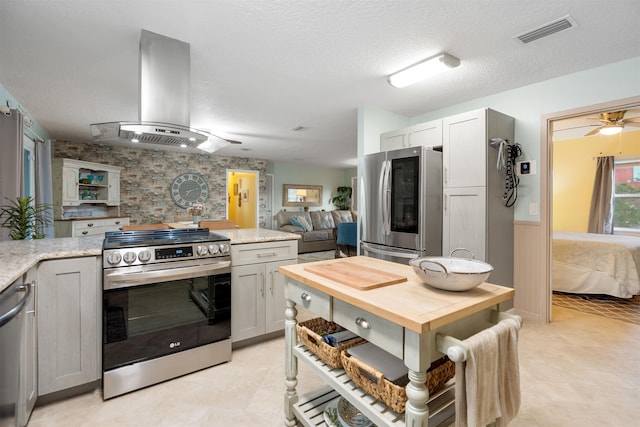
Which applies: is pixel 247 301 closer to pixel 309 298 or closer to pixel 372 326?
pixel 309 298

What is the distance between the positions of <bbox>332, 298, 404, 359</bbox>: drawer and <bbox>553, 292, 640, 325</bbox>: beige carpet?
3473 mm

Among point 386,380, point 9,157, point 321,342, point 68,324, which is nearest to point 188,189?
point 9,157

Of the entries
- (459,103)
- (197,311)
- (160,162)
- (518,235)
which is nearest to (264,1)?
(197,311)

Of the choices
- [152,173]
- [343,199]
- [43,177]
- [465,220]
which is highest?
[152,173]

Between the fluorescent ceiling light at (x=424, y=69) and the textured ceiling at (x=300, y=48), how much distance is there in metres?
0.06

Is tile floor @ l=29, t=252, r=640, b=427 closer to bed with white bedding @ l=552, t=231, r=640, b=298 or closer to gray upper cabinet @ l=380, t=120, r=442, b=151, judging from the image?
bed with white bedding @ l=552, t=231, r=640, b=298

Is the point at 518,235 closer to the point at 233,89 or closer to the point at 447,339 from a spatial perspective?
the point at 447,339

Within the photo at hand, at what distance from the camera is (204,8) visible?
172 cm

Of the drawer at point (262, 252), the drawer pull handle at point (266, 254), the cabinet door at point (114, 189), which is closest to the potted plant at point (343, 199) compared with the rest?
the cabinet door at point (114, 189)

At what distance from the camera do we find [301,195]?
8.93m

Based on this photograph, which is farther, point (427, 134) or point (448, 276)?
point (427, 134)

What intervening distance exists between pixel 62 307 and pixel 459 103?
160 inches

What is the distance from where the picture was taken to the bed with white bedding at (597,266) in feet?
11.1

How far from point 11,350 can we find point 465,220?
318 centimetres
